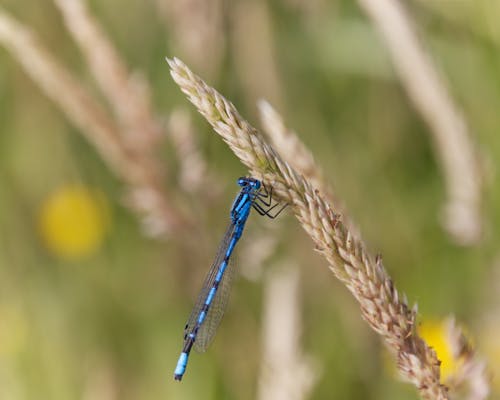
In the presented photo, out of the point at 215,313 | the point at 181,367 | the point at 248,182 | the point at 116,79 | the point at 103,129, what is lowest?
the point at 181,367

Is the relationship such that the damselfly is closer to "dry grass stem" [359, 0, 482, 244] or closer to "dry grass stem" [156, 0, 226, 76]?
"dry grass stem" [359, 0, 482, 244]

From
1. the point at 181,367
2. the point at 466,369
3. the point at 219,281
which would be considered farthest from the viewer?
the point at 219,281

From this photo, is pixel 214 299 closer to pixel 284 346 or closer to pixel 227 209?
pixel 284 346

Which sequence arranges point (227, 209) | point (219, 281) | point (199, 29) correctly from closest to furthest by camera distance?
point (219, 281), point (199, 29), point (227, 209)

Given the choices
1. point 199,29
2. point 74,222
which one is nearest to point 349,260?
point 199,29

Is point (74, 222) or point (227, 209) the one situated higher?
point (74, 222)

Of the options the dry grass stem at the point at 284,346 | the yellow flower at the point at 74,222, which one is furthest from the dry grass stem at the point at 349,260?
the yellow flower at the point at 74,222

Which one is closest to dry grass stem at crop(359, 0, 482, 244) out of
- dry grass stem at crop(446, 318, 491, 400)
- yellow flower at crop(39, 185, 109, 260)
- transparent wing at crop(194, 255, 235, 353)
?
transparent wing at crop(194, 255, 235, 353)
